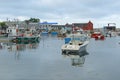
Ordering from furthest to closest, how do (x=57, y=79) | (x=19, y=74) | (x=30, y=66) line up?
(x=30, y=66) → (x=19, y=74) → (x=57, y=79)

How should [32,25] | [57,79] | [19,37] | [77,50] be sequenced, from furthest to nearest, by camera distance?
[32,25], [19,37], [77,50], [57,79]

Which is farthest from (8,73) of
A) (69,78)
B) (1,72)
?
(69,78)

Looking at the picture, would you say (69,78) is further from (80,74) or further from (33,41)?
(33,41)

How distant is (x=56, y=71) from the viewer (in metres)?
31.9

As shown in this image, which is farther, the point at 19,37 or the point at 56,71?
the point at 19,37

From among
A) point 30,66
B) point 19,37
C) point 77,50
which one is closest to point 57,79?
point 30,66

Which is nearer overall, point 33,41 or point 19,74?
point 19,74

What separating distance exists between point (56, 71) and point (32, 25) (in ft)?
474

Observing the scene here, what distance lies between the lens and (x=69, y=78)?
2794cm

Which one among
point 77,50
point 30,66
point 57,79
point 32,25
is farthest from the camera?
point 32,25

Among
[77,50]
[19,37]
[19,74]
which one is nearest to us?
[19,74]

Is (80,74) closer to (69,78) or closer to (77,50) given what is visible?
(69,78)

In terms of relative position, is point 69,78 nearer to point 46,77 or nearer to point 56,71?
point 46,77

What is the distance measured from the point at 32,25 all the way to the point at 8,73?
477ft
